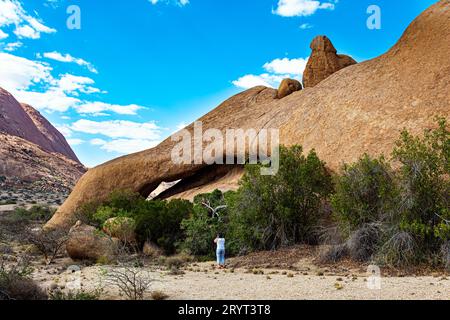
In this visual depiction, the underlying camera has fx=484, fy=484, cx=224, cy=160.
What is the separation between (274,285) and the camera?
34.1 feet

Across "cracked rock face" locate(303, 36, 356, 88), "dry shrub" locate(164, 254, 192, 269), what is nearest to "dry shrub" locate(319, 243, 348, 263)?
"dry shrub" locate(164, 254, 192, 269)

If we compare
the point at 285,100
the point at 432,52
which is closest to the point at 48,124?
the point at 285,100

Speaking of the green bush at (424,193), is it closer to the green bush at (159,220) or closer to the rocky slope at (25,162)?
the green bush at (159,220)

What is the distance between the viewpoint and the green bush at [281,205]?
1589 cm

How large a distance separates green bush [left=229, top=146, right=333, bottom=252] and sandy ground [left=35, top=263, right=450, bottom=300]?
272 centimetres

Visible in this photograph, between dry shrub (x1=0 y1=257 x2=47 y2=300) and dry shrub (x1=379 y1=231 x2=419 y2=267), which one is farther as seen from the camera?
dry shrub (x1=379 y1=231 x2=419 y2=267)

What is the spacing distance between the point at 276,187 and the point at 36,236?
848 cm

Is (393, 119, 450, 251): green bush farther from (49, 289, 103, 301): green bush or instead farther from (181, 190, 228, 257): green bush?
(49, 289, 103, 301): green bush

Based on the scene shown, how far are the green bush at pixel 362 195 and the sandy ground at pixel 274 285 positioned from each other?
2220 mm

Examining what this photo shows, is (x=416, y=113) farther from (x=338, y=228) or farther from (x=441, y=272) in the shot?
(x=441, y=272)

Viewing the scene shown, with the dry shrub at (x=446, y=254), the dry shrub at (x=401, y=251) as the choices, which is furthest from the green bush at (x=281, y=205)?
the dry shrub at (x=446, y=254)

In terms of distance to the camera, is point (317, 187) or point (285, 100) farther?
point (285, 100)

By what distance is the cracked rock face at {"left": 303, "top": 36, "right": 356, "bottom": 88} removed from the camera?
27312mm

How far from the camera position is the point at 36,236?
16.8m
